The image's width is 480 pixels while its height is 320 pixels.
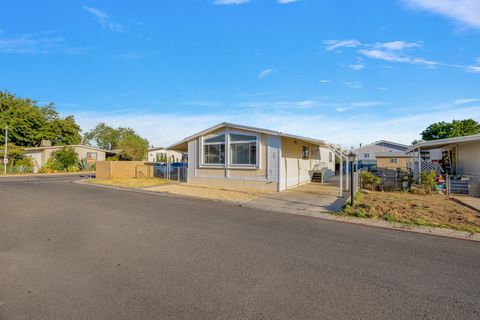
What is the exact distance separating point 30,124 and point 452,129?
62375mm

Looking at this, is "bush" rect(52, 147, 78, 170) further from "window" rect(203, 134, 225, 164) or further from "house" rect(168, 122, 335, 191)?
"window" rect(203, 134, 225, 164)

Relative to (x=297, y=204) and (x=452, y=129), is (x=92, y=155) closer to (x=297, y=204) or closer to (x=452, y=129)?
(x=297, y=204)

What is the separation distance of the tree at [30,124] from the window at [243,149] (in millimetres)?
38778

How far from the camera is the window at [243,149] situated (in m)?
14.5

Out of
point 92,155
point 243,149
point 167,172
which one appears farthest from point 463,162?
point 92,155

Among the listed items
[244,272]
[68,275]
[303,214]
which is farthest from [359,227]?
[68,275]

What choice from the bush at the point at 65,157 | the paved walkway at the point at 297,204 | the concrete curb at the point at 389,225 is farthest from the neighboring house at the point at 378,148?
the bush at the point at 65,157

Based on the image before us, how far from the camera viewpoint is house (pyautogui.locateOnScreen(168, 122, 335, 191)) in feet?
45.6

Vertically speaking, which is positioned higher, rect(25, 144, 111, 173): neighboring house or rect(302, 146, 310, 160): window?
rect(25, 144, 111, 173): neighboring house

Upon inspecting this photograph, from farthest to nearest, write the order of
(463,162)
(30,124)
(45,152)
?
(30,124) → (45,152) → (463,162)

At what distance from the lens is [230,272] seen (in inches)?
154

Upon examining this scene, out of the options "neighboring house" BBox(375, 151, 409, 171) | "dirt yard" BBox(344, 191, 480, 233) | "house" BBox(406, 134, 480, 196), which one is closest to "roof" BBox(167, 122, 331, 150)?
"dirt yard" BBox(344, 191, 480, 233)

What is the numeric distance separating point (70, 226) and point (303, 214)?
659 centimetres

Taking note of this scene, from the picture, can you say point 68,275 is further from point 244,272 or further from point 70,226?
point 70,226
